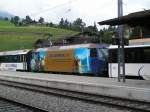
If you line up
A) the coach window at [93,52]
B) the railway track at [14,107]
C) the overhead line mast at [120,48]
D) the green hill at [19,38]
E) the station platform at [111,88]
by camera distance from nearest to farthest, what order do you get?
1. the railway track at [14,107]
2. the station platform at [111,88]
3. the overhead line mast at [120,48]
4. the coach window at [93,52]
5. the green hill at [19,38]

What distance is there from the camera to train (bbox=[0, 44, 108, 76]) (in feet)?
124

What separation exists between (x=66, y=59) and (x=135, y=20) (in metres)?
22.3

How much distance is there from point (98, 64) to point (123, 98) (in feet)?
59.2

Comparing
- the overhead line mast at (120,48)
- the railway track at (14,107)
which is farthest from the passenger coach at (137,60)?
the railway track at (14,107)

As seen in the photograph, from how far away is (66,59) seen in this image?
41062 millimetres

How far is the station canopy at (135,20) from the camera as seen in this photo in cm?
1798

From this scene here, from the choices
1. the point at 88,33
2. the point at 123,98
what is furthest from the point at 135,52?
the point at 88,33

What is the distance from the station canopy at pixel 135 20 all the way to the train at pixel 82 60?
A: 762cm

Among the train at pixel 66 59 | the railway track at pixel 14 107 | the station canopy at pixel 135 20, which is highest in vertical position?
the station canopy at pixel 135 20

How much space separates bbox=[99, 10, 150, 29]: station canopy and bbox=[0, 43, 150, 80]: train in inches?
300

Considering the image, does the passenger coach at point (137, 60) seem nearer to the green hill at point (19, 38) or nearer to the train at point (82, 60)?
the train at point (82, 60)

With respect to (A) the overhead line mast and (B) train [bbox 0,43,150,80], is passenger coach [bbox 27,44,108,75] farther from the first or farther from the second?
(A) the overhead line mast

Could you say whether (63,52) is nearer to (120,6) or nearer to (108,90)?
(120,6)

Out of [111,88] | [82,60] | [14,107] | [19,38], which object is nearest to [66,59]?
[82,60]
